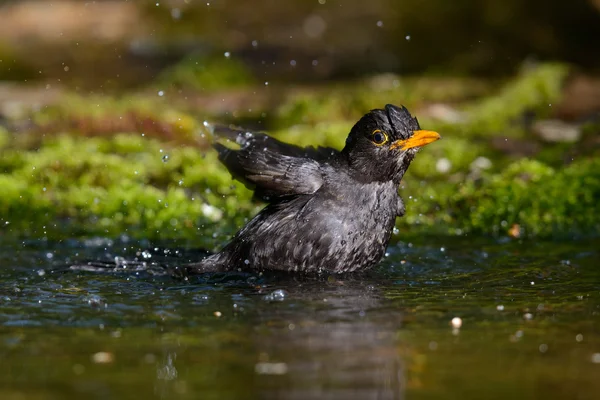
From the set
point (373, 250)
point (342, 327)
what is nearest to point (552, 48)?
point (373, 250)

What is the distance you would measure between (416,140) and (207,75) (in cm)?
910

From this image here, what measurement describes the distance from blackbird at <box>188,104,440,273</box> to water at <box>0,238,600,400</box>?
202 millimetres

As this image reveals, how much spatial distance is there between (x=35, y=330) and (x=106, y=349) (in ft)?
2.26

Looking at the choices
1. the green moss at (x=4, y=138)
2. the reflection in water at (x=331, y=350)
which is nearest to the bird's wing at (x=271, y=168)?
the reflection in water at (x=331, y=350)

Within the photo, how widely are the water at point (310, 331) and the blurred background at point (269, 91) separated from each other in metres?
1.84

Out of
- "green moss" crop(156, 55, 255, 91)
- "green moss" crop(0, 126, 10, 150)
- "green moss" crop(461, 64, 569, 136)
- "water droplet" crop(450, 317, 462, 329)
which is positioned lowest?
"water droplet" crop(450, 317, 462, 329)

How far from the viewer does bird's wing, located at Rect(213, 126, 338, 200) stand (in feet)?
24.0

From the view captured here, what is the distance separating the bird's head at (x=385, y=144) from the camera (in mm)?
7188

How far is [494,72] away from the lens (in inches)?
615

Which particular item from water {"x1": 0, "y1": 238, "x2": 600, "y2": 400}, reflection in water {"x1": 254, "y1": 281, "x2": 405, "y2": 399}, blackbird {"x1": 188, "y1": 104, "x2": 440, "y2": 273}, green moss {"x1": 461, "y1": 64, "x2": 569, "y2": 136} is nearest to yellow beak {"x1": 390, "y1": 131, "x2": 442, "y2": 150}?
blackbird {"x1": 188, "y1": 104, "x2": 440, "y2": 273}

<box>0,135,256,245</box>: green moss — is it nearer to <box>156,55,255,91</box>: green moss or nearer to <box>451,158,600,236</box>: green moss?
<box>451,158,600,236</box>: green moss

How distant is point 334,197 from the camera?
7.25 metres

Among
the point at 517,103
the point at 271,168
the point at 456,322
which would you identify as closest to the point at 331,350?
the point at 456,322

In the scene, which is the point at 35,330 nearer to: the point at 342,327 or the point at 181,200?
the point at 342,327
